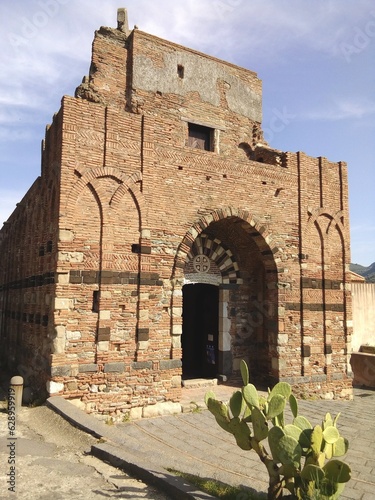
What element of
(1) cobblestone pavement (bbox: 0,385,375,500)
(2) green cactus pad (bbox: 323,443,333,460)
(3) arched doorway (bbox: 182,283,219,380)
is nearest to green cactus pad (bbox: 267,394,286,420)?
(2) green cactus pad (bbox: 323,443,333,460)

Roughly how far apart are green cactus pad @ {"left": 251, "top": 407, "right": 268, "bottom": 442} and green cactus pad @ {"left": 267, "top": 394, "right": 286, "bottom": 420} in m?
0.09

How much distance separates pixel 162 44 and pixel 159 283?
24.6 ft

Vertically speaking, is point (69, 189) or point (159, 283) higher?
point (69, 189)

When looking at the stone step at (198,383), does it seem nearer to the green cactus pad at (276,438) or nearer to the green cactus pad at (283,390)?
the green cactus pad at (283,390)

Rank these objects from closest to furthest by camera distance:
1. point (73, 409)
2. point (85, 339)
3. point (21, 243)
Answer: point (73, 409) < point (85, 339) < point (21, 243)

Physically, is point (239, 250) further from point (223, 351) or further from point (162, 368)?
point (162, 368)

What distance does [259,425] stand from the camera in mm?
4176

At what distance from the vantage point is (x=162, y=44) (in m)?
12.0

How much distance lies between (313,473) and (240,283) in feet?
26.6

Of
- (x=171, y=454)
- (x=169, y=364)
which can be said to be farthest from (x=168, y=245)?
(x=171, y=454)

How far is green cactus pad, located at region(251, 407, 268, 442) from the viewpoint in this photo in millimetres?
4160

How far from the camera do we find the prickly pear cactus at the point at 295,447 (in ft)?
12.3

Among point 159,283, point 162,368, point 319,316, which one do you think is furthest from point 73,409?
point 319,316

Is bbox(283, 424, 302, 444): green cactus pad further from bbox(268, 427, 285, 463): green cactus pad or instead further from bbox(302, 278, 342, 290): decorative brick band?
bbox(302, 278, 342, 290): decorative brick band
